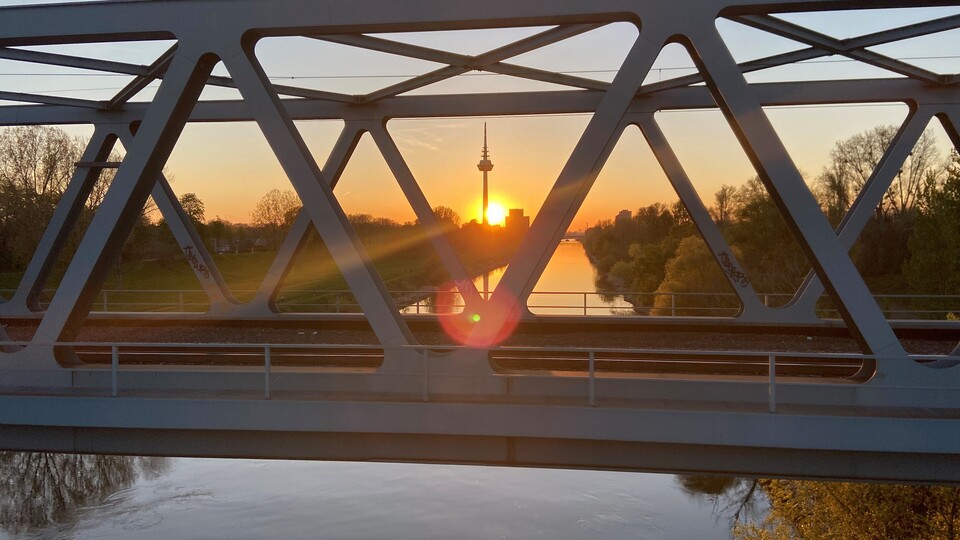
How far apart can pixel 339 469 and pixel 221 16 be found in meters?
32.8

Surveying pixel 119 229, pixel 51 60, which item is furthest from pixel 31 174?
pixel 119 229

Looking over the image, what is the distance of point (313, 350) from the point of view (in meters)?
15.7

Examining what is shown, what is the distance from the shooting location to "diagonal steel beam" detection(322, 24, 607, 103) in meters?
12.9

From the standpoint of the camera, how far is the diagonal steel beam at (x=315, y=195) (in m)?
8.97

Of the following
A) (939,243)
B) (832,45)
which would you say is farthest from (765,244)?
(832,45)

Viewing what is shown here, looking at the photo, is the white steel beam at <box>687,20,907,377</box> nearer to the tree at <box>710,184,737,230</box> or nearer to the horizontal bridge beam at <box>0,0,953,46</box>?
the horizontal bridge beam at <box>0,0,953,46</box>

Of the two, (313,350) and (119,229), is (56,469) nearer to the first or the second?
(313,350)

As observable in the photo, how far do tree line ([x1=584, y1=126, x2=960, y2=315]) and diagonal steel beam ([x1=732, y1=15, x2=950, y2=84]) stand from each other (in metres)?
22.6

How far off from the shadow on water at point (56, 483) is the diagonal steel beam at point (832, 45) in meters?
34.3

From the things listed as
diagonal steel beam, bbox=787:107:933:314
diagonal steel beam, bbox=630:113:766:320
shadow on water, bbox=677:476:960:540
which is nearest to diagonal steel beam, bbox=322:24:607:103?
diagonal steel beam, bbox=630:113:766:320

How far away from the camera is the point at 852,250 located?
184 ft

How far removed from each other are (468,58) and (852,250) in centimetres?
5150

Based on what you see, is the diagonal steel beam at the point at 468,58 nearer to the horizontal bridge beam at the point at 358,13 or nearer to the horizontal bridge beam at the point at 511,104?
the horizontal bridge beam at the point at 511,104

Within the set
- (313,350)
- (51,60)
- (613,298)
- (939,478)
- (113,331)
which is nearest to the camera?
(939,478)
